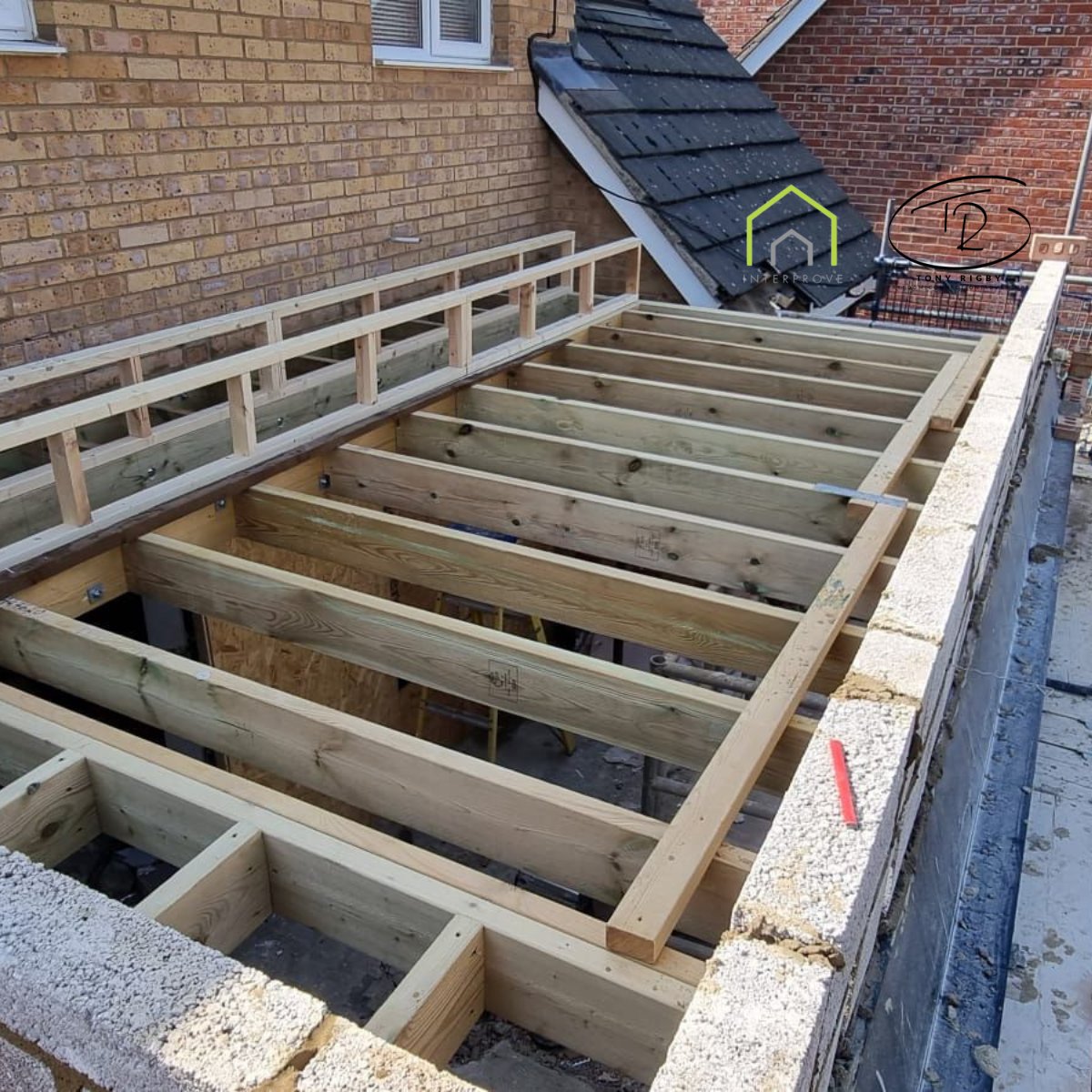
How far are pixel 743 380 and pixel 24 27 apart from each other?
12.0 feet

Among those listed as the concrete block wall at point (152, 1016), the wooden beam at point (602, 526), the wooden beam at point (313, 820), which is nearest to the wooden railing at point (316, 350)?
the wooden beam at point (602, 526)

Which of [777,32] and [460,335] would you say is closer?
[460,335]

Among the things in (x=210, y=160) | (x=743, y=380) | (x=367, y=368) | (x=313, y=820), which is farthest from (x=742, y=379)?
(x=313, y=820)

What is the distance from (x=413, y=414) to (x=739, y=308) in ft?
10.4

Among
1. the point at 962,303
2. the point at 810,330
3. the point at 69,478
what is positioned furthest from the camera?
the point at 962,303

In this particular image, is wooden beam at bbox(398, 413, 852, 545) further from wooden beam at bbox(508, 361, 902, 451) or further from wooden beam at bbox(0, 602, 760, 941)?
wooden beam at bbox(0, 602, 760, 941)

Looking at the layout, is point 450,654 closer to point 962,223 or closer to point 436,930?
point 436,930

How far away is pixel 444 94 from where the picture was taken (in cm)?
611

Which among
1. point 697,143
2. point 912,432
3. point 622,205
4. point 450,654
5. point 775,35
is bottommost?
point 450,654

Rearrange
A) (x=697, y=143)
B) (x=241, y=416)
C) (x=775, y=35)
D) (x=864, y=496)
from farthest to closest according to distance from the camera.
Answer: (x=775, y=35) → (x=697, y=143) → (x=241, y=416) → (x=864, y=496)

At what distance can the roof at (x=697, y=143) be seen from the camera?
22.3ft

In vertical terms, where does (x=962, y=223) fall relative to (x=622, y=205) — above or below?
below

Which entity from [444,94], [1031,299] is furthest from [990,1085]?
[444,94]

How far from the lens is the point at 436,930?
2021 mm
